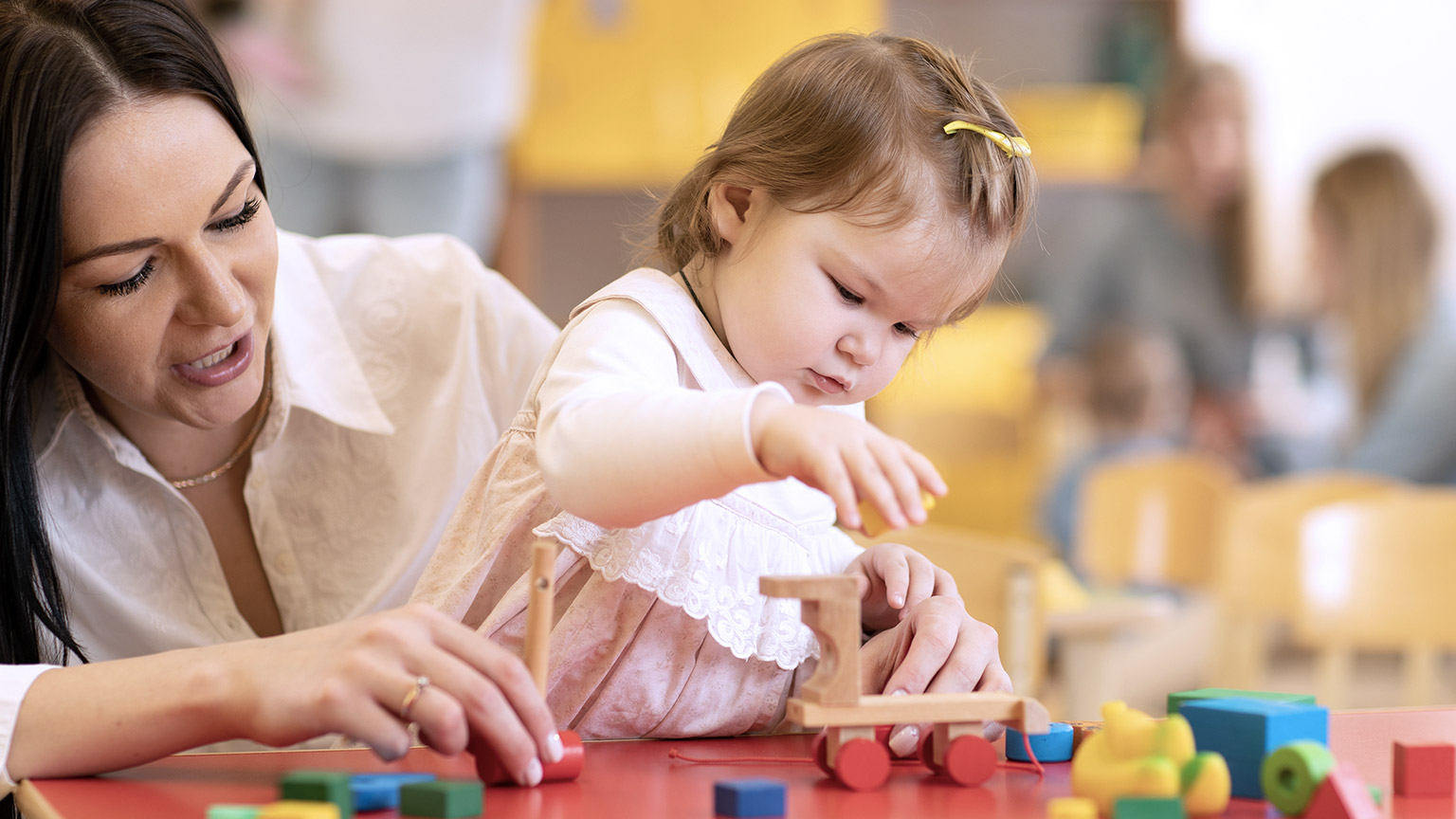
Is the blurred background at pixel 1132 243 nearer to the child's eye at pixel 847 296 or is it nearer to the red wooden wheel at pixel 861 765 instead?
the child's eye at pixel 847 296

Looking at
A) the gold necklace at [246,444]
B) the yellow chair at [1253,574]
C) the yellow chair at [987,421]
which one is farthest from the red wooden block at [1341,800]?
the yellow chair at [987,421]

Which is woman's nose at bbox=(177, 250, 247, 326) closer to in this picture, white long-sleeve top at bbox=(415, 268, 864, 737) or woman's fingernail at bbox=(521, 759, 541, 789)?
white long-sleeve top at bbox=(415, 268, 864, 737)

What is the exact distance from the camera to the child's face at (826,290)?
856 millimetres

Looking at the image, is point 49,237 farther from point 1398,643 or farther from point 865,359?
point 1398,643

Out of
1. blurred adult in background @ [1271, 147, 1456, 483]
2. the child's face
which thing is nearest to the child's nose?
the child's face

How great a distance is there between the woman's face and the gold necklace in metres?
0.15

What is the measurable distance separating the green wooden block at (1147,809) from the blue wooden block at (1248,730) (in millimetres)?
77

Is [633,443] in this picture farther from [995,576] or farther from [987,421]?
[987,421]

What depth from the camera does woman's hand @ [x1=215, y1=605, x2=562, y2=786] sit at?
0.66m

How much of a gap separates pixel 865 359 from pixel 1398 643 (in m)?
1.83

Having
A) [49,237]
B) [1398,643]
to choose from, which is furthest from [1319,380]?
[49,237]

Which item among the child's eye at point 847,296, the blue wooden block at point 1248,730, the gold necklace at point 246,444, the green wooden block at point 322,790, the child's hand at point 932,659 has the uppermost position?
the child's eye at point 847,296

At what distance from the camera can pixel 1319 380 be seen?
14.8ft

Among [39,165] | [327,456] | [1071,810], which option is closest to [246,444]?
[327,456]
